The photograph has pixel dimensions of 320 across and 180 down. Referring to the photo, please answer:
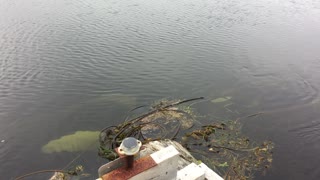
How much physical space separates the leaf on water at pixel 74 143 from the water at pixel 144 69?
1.04 feet

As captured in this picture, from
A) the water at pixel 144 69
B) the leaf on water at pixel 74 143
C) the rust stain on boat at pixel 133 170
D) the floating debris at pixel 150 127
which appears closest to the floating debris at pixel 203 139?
the floating debris at pixel 150 127

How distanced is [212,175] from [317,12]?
26421mm

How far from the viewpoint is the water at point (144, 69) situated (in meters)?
11.2

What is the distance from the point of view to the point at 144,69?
16188 millimetres

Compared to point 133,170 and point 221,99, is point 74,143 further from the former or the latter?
point 221,99

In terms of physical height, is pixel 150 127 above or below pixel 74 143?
above

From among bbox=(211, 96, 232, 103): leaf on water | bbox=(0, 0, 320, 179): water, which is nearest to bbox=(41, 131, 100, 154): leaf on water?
bbox=(0, 0, 320, 179): water

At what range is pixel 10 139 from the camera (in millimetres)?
10812

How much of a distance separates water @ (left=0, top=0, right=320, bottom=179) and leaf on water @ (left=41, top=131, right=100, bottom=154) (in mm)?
316

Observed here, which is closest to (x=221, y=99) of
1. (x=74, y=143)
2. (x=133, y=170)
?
(x=74, y=143)

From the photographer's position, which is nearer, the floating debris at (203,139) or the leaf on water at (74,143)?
the floating debris at (203,139)

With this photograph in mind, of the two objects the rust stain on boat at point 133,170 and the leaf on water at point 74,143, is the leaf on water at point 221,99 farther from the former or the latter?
the rust stain on boat at point 133,170

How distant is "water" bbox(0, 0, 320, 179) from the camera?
1120 centimetres

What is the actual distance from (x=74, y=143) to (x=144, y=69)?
6834mm
